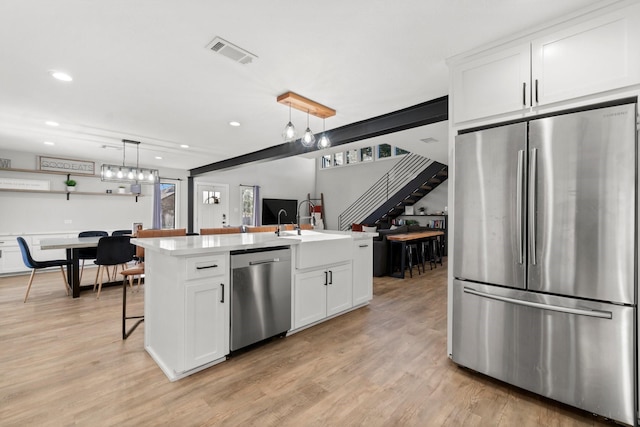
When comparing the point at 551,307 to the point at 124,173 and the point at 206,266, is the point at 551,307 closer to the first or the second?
the point at 206,266

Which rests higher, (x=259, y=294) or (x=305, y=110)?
(x=305, y=110)

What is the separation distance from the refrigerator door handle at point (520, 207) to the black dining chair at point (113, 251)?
4.77 m

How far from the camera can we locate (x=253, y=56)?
98.9 inches

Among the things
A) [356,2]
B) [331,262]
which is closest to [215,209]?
[331,262]

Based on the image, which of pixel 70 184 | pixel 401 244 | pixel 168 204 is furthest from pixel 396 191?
pixel 70 184

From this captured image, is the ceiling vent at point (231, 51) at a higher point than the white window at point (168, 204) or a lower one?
higher

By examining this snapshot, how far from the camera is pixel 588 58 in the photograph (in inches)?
73.6

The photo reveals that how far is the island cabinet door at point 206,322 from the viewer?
221 cm

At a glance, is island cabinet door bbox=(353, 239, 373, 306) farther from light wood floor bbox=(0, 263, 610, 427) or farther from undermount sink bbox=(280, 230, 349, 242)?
light wood floor bbox=(0, 263, 610, 427)

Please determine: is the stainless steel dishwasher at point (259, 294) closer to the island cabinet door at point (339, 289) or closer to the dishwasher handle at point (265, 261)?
the dishwasher handle at point (265, 261)

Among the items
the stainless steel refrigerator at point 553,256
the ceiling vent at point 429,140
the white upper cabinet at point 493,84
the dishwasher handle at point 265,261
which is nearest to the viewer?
the stainless steel refrigerator at point 553,256

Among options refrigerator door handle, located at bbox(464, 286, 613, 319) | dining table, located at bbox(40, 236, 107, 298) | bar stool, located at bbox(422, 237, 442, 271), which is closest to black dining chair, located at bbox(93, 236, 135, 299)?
dining table, located at bbox(40, 236, 107, 298)

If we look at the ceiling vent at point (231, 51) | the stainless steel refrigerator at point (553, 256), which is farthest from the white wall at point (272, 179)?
the stainless steel refrigerator at point (553, 256)

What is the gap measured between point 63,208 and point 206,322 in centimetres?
674
